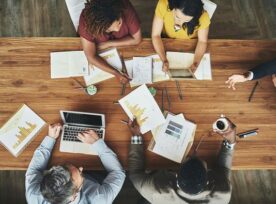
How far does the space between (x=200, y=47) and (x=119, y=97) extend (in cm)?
66

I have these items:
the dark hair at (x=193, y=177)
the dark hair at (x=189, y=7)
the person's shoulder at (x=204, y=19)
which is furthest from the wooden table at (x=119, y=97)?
the dark hair at (x=193, y=177)

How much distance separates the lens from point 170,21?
228 centimetres

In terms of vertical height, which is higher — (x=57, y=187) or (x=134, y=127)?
(x=134, y=127)

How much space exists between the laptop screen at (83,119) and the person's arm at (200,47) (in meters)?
0.72

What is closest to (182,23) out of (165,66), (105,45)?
(165,66)

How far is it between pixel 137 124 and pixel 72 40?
747mm

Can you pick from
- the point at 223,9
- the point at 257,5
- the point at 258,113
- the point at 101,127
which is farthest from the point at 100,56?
the point at 257,5

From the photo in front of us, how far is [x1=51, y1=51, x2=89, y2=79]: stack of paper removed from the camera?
2.13 meters

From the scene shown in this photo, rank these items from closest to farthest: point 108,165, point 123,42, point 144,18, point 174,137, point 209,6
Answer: point 108,165 < point 174,137 < point 123,42 < point 209,6 < point 144,18

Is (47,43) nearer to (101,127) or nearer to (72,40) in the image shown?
(72,40)

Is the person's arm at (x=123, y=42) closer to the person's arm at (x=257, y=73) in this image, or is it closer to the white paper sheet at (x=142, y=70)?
the white paper sheet at (x=142, y=70)

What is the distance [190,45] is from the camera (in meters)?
2.25

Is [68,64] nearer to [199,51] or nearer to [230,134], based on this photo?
[199,51]

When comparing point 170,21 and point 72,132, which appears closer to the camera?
point 72,132
